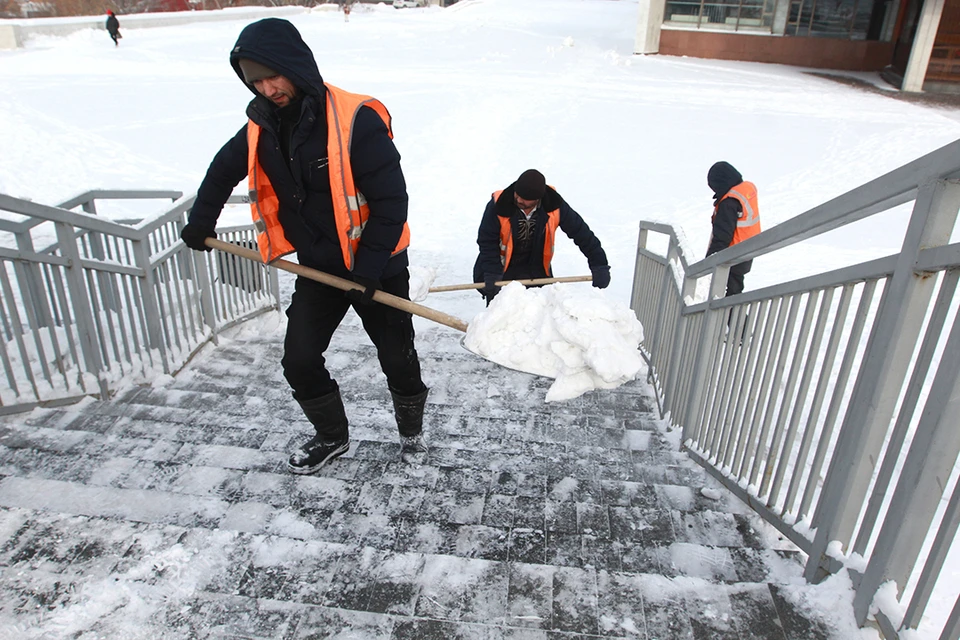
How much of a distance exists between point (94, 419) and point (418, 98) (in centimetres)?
1389

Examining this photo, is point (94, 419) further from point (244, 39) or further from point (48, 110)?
point (48, 110)

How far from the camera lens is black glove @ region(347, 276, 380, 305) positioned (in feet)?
9.62

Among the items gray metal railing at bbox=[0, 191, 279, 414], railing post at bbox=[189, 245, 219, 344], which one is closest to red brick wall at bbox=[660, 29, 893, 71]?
gray metal railing at bbox=[0, 191, 279, 414]

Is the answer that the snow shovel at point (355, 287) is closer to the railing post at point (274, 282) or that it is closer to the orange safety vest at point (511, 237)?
the orange safety vest at point (511, 237)

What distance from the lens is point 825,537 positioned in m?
2.15

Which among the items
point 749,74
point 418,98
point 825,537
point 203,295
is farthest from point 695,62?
point 825,537

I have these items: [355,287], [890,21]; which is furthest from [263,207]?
[890,21]

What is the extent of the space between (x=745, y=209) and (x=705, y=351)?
254 cm

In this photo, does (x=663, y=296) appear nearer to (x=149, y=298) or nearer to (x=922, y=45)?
(x=149, y=298)

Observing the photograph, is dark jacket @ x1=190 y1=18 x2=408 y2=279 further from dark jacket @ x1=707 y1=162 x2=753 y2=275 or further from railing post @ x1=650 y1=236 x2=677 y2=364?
dark jacket @ x1=707 y1=162 x2=753 y2=275

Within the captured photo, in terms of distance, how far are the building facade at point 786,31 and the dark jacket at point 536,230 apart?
1891 cm

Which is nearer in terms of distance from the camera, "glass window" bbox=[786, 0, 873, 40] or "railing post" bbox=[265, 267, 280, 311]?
"railing post" bbox=[265, 267, 280, 311]

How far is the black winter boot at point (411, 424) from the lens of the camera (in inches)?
130

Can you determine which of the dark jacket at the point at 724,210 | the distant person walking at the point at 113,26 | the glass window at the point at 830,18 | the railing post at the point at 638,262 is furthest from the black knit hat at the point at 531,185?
the distant person walking at the point at 113,26
